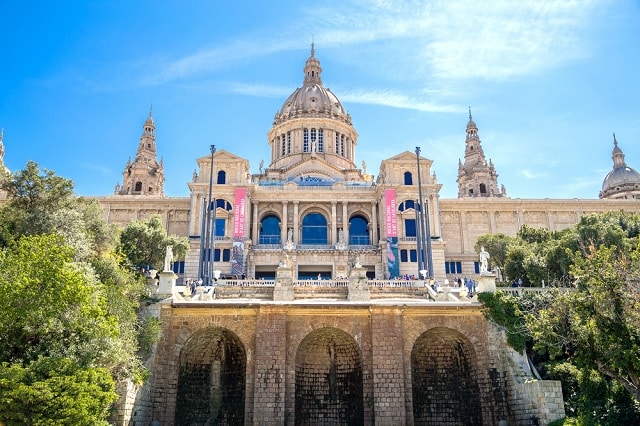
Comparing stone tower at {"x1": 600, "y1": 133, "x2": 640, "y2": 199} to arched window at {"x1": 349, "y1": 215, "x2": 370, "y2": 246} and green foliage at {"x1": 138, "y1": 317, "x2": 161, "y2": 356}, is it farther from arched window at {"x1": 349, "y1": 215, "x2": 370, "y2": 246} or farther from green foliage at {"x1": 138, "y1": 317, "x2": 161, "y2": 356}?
green foliage at {"x1": 138, "y1": 317, "x2": 161, "y2": 356}

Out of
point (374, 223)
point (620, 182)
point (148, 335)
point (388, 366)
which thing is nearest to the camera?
point (148, 335)

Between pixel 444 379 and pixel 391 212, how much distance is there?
29461mm

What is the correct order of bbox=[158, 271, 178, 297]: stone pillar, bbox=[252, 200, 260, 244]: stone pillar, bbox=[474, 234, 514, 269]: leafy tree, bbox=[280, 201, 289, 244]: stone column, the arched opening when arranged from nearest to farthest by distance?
bbox=[158, 271, 178, 297]: stone pillar < bbox=[474, 234, 514, 269]: leafy tree < bbox=[280, 201, 289, 244]: stone column < bbox=[252, 200, 260, 244]: stone pillar < the arched opening

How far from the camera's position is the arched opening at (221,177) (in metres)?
61.1

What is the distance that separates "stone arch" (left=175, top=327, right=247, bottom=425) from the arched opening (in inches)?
1308

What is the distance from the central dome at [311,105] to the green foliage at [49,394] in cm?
5793

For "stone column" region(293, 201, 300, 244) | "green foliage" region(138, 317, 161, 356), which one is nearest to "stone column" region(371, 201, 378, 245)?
"stone column" region(293, 201, 300, 244)

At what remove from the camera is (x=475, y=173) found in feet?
263

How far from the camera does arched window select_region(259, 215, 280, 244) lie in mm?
60344

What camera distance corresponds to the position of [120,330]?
2442cm

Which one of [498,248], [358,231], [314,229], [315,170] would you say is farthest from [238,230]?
[498,248]

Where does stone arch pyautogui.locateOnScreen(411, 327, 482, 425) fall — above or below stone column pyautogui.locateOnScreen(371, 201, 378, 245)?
below

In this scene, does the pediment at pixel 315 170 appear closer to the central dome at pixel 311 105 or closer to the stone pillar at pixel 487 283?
the central dome at pixel 311 105

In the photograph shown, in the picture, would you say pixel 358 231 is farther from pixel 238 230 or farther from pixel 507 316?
pixel 507 316
